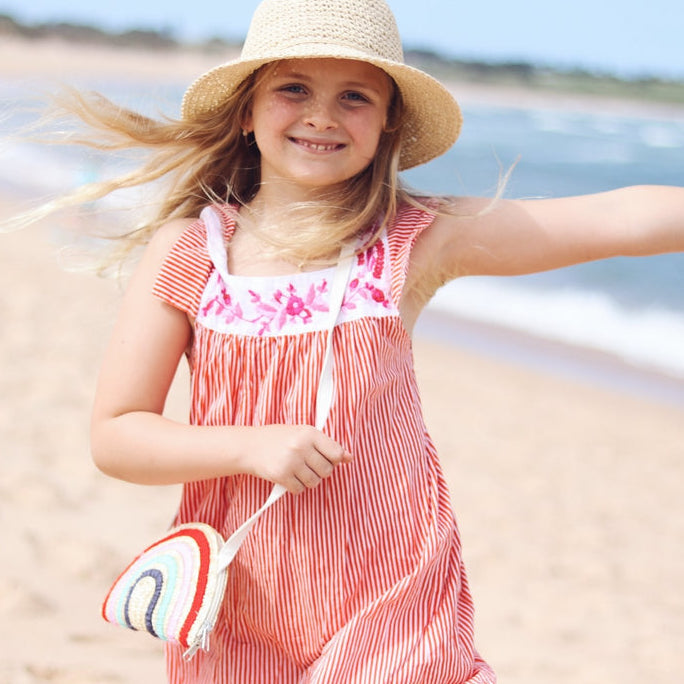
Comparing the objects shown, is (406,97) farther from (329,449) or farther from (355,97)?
(329,449)

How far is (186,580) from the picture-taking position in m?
1.84

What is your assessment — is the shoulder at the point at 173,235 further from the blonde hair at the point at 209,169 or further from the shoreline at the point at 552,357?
the shoreline at the point at 552,357

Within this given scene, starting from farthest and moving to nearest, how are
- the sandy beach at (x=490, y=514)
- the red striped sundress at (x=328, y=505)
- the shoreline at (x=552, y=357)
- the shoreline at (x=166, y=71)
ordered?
the shoreline at (x=166, y=71) → the shoreline at (x=552, y=357) → the sandy beach at (x=490, y=514) → the red striped sundress at (x=328, y=505)

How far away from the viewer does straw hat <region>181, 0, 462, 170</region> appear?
2.00 m

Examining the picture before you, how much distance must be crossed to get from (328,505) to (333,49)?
80 cm

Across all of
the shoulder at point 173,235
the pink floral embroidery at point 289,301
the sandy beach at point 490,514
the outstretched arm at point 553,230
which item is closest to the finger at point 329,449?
the pink floral embroidery at point 289,301

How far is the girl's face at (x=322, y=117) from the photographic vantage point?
6.66 ft

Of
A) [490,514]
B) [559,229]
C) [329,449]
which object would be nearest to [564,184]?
[490,514]

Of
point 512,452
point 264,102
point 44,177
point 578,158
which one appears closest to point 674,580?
point 512,452

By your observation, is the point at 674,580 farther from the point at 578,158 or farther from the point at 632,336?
the point at 578,158

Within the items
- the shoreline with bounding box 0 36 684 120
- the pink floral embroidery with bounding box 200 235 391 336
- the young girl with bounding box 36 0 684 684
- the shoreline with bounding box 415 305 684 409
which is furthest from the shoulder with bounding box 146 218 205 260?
the shoreline with bounding box 0 36 684 120

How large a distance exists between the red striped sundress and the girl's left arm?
0.30ft

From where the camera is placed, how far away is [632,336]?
827cm

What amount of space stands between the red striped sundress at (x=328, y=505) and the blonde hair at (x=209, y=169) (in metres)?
0.12
